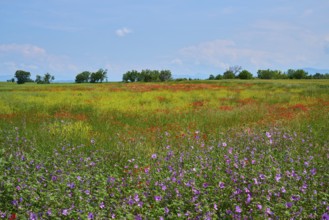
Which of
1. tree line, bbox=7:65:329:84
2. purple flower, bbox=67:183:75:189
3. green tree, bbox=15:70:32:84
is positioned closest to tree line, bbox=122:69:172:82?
tree line, bbox=7:65:329:84

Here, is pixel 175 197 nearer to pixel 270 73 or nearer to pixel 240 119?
pixel 240 119

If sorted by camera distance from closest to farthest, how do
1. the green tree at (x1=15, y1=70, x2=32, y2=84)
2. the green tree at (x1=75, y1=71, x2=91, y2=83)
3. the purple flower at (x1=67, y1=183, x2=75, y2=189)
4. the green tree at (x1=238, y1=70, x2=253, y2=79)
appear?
the purple flower at (x1=67, y1=183, x2=75, y2=189) → the green tree at (x1=15, y1=70, x2=32, y2=84) → the green tree at (x1=238, y1=70, x2=253, y2=79) → the green tree at (x1=75, y1=71, x2=91, y2=83)

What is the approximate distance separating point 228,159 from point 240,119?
7946 millimetres

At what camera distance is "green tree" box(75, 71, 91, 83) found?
360 ft

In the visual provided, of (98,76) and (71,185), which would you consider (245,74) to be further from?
(71,185)

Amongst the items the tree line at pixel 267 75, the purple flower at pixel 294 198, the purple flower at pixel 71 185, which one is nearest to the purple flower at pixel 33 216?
the purple flower at pixel 71 185

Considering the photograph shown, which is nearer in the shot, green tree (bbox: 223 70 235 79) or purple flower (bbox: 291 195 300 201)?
purple flower (bbox: 291 195 300 201)

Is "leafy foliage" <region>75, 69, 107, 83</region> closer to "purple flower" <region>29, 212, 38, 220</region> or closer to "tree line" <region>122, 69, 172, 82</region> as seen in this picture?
"tree line" <region>122, 69, 172, 82</region>

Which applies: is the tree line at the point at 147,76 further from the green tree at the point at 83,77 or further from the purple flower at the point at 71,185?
the purple flower at the point at 71,185

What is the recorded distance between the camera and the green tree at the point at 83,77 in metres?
110

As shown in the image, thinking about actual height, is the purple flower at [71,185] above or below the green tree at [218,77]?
below

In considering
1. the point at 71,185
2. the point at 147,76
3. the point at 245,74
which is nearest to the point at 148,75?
the point at 147,76

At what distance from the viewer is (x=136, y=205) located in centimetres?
363

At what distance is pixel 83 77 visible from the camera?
363ft
